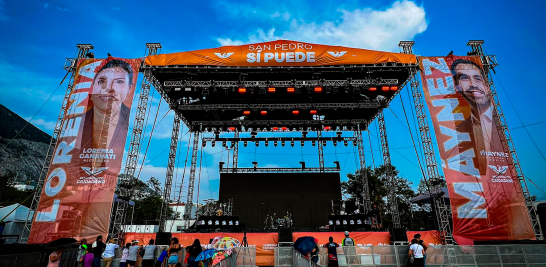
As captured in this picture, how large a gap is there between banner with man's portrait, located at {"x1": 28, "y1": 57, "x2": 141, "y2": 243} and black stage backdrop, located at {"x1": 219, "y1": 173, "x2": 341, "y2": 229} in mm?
8620

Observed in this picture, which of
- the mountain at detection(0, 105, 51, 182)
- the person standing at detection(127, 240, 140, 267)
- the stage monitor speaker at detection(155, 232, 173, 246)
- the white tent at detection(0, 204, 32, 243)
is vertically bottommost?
the person standing at detection(127, 240, 140, 267)

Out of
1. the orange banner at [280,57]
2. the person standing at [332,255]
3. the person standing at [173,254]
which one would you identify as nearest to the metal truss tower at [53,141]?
the orange banner at [280,57]

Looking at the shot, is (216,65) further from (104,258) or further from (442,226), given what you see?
(442,226)

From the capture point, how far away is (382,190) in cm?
3319

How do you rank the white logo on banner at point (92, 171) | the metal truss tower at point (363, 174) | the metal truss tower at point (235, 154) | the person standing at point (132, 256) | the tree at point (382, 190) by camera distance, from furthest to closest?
the tree at point (382, 190) → the metal truss tower at point (235, 154) → the metal truss tower at point (363, 174) → the white logo on banner at point (92, 171) → the person standing at point (132, 256)

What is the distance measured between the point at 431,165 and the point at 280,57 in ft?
26.8

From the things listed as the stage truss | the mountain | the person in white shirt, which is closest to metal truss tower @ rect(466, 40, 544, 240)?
the stage truss

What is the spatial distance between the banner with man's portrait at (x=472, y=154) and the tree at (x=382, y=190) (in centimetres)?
1993

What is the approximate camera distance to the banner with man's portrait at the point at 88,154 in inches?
425

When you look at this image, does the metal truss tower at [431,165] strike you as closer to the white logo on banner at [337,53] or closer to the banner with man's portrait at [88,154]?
the white logo on banner at [337,53]

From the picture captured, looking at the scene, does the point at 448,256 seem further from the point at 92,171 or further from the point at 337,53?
the point at 92,171

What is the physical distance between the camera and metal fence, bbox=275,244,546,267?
25.6ft

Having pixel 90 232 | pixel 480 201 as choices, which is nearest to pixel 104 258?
pixel 90 232

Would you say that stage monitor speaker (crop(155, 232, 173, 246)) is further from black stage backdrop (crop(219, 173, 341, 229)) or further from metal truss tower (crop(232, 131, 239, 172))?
metal truss tower (crop(232, 131, 239, 172))
